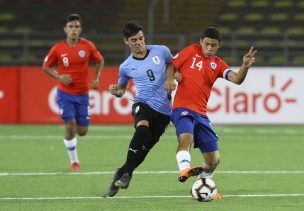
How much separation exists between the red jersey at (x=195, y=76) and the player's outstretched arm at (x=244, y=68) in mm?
211

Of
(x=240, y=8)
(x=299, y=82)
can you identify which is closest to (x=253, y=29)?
(x=240, y=8)

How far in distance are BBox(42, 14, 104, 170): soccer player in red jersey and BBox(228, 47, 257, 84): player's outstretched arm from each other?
165 inches

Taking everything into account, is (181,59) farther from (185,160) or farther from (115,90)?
(185,160)

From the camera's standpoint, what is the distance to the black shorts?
1009cm

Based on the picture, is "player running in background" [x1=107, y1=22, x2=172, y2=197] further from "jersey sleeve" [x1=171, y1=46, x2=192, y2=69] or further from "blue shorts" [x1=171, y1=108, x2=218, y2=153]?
"blue shorts" [x1=171, y1=108, x2=218, y2=153]

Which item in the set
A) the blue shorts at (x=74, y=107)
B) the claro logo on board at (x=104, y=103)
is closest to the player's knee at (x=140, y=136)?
the blue shorts at (x=74, y=107)

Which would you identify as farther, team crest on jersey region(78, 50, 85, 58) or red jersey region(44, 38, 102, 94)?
team crest on jersey region(78, 50, 85, 58)

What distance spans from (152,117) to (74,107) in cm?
392

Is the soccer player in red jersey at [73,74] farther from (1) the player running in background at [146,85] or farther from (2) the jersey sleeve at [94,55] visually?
(1) the player running in background at [146,85]

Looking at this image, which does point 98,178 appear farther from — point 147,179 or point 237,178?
point 237,178

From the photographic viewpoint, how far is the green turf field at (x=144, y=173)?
9539 millimetres

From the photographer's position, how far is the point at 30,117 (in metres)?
21.9

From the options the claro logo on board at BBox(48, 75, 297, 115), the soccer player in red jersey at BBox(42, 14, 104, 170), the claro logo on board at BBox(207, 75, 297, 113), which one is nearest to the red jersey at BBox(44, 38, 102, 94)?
the soccer player in red jersey at BBox(42, 14, 104, 170)

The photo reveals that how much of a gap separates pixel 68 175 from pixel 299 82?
34.7ft
